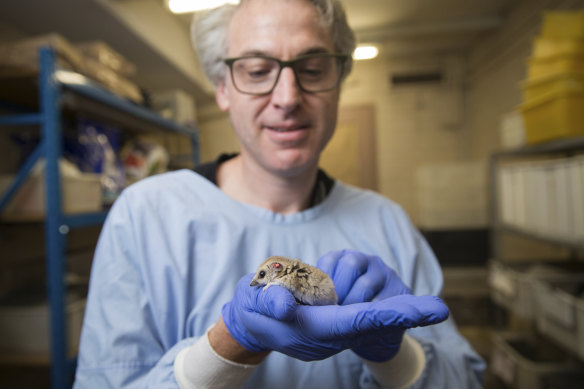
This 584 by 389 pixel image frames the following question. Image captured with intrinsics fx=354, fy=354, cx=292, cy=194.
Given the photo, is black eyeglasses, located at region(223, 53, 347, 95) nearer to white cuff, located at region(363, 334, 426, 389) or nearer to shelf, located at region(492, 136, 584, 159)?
white cuff, located at region(363, 334, 426, 389)

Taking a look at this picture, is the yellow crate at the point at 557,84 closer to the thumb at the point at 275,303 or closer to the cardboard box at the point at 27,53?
the thumb at the point at 275,303

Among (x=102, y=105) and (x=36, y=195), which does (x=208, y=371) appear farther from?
(x=102, y=105)

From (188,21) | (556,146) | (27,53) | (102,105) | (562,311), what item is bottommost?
(562,311)

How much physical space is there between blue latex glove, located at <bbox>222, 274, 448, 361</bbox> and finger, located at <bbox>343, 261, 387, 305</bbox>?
0.10 m

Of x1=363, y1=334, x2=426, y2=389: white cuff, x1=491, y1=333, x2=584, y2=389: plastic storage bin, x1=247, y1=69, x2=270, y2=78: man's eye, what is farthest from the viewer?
x1=491, y1=333, x2=584, y2=389: plastic storage bin

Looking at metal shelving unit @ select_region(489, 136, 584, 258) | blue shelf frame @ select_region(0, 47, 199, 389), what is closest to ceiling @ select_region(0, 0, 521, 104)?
blue shelf frame @ select_region(0, 47, 199, 389)

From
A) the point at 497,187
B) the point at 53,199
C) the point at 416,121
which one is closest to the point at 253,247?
the point at 53,199

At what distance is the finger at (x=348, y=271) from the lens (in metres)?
0.66

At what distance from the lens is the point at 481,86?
442 centimetres

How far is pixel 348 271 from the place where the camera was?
0.66 metres

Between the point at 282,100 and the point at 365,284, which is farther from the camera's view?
the point at 282,100

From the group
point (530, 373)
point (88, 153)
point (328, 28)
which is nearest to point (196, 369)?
point (328, 28)

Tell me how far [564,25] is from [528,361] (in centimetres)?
185

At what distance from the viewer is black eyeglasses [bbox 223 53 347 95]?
0.82 meters
